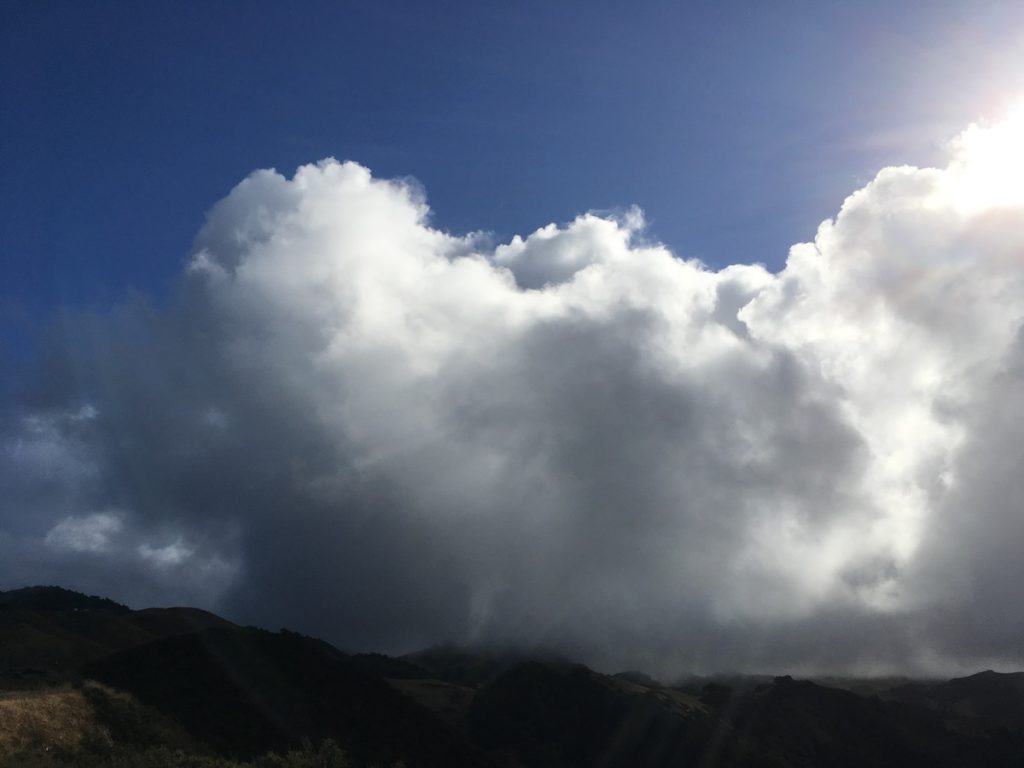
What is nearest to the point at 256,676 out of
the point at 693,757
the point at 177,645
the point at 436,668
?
the point at 177,645

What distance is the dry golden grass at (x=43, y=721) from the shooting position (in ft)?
134

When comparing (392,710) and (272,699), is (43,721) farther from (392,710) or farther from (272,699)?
(392,710)

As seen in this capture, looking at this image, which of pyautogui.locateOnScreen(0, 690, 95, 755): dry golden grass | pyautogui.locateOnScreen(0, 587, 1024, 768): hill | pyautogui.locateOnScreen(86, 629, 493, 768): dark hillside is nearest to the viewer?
pyautogui.locateOnScreen(0, 690, 95, 755): dry golden grass

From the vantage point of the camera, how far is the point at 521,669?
369ft

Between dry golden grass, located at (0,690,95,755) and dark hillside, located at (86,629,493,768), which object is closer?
dry golden grass, located at (0,690,95,755)

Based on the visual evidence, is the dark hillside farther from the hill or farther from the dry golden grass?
the dry golden grass

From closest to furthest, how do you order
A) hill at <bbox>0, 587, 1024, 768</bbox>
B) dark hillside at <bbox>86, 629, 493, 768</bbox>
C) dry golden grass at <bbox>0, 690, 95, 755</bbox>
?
dry golden grass at <bbox>0, 690, 95, 755</bbox> → hill at <bbox>0, 587, 1024, 768</bbox> → dark hillside at <bbox>86, 629, 493, 768</bbox>

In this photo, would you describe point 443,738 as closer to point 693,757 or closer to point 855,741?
point 693,757

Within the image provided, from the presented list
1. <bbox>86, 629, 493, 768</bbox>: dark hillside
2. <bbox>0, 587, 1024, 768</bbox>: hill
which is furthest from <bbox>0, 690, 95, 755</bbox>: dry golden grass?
<bbox>86, 629, 493, 768</bbox>: dark hillside

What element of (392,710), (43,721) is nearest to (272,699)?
(392,710)

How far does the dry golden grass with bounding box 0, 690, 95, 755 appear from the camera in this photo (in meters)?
41.0

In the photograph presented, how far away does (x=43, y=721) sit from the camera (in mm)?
43656

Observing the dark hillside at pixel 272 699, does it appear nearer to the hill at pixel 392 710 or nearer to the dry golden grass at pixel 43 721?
the hill at pixel 392 710

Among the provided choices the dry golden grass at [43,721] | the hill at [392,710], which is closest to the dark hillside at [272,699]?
the hill at [392,710]
